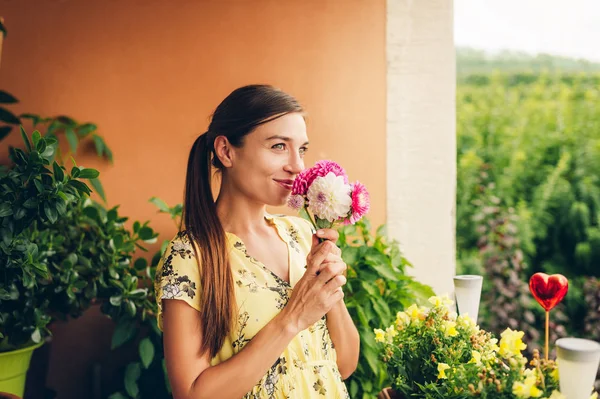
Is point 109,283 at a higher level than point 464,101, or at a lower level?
lower

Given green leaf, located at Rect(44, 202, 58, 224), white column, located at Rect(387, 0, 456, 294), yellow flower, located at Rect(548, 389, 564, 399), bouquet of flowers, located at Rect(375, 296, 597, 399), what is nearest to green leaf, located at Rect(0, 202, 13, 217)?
green leaf, located at Rect(44, 202, 58, 224)

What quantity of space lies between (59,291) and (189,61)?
1174 millimetres

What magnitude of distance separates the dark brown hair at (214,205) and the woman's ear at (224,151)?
0.05ft

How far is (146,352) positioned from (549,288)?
1668mm

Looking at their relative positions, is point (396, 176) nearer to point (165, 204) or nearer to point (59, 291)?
point (165, 204)

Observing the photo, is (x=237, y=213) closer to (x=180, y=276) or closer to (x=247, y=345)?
(x=180, y=276)

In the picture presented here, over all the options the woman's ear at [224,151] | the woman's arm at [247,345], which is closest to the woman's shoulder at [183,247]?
the woman's arm at [247,345]

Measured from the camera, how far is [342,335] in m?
1.68

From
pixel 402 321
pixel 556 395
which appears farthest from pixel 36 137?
pixel 556 395

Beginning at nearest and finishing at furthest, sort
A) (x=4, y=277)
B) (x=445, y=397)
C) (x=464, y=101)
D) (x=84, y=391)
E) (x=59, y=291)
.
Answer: (x=445, y=397) < (x=4, y=277) < (x=59, y=291) < (x=84, y=391) < (x=464, y=101)

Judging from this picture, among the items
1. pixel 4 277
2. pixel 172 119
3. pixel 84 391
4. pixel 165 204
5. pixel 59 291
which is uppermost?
pixel 172 119

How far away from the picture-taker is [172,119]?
2637 millimetres

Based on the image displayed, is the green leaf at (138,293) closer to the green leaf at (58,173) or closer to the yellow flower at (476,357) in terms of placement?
the green leaf at (58,173)

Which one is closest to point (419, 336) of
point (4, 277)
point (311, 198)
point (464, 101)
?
point (311, 198)
